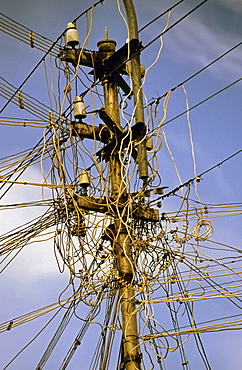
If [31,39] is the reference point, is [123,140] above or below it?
below

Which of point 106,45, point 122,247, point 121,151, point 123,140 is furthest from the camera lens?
point 106,45

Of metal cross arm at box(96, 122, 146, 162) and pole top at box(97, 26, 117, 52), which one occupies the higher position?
pole top at box(97, 26, 117, 52)

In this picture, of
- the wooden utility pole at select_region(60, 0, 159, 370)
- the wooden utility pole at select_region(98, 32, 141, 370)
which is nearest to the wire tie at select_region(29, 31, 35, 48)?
the wooden utility pole at select_region(60, 0, 159, 370)

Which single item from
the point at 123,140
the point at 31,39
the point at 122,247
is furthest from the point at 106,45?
the point at 122,247

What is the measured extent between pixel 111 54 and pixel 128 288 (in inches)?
170

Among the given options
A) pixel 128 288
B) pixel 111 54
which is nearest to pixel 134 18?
pixel 111 54

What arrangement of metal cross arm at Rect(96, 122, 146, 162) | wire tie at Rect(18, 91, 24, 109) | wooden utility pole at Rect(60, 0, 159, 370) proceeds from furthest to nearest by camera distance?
wire tie at Rect(18, 91, 24, 109) → metal cross arm at Rect(96, 122, 146, 162) → wooden utility pole at Rect(60, 0, 159, 370)

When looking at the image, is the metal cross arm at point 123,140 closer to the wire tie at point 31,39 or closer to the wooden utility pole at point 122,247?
the wooden utility pole at point 122,247

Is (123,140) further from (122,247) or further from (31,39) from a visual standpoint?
(31,39)

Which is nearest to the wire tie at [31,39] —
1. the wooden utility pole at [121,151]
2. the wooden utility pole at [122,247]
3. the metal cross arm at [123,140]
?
the wooden utility pole at [121,151]

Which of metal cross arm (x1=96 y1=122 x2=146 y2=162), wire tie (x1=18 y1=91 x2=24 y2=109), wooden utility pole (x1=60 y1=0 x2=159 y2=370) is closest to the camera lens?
wooden utility pole (x1=60 y1=0 x2=159 y2=370)

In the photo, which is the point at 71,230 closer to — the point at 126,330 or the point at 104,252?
the point at 104,252

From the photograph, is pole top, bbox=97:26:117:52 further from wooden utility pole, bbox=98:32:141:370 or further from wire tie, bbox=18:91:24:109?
wire tie, bbox=18:91:24:109

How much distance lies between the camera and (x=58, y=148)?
15.8 metres
